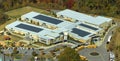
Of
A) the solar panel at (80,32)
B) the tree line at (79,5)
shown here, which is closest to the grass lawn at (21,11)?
the tree line at (79,5)

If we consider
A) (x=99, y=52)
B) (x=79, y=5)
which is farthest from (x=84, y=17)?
(x=99, y=52)

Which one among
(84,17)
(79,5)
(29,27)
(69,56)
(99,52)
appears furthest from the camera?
(79,5)

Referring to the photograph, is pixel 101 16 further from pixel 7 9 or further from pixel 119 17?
pixel 7 9

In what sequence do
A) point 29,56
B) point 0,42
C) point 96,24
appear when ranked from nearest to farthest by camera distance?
point 29,56 → point 0,42 → point 96,24

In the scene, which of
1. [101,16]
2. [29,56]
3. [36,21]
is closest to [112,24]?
[101,16]

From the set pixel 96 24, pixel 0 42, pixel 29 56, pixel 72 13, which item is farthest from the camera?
pixel 72 13

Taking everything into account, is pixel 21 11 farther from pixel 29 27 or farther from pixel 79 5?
pixel 79 5

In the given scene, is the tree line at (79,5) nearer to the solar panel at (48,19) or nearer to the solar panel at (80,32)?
the solar panel at (48,19)

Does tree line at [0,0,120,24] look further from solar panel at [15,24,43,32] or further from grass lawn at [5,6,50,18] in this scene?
solar panel at [15,24,43,32]

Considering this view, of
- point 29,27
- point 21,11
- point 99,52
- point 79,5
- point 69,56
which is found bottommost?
point 99,52

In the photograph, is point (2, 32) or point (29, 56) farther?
point (2, 32)
